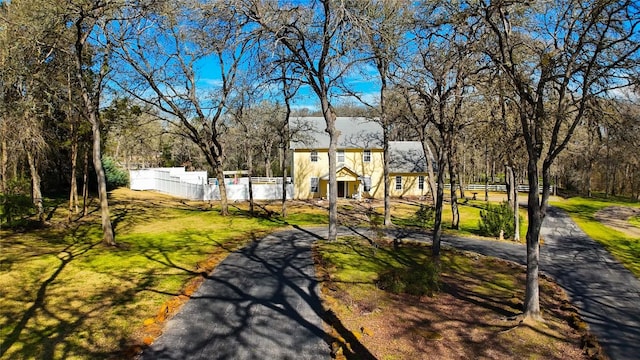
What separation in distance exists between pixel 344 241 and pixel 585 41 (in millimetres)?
11291

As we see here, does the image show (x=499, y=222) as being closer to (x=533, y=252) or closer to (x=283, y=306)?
(x=533, y=252)

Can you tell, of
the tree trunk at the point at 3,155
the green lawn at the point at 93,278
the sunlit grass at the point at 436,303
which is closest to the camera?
the green lawn at the point at 93,278

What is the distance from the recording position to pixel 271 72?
56.2 feet

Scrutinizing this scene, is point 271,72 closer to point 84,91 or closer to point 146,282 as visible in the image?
point 84,91

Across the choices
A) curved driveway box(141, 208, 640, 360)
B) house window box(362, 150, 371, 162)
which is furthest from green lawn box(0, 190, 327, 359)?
house window box(362, 150, 371, 162)

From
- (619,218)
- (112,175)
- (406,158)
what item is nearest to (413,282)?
(619,218)

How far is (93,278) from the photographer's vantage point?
1079 cm

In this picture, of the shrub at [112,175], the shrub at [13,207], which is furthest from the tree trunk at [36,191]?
the shrub at [112,175]

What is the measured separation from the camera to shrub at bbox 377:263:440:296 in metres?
10.8

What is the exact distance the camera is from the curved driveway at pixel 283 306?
732 centimetres

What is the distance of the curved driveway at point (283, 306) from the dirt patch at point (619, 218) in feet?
34.8

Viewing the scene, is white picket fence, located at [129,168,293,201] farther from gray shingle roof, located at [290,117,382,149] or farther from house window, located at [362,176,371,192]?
house window, located at [362,176,371,192]

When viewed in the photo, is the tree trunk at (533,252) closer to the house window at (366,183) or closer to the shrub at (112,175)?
the house window at (366,183)

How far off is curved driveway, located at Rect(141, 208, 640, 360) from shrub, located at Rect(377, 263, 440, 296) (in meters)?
2.08
